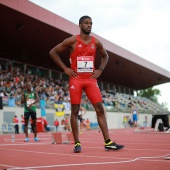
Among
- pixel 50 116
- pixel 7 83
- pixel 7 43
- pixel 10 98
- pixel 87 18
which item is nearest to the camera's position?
pixel 87 18

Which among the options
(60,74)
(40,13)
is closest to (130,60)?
(60,74)

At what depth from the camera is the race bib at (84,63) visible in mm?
5477

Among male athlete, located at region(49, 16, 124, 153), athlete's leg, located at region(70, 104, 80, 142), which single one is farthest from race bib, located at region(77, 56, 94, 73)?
athlete's leg, located at region(70, 104, 80, 142)

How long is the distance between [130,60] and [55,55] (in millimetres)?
31450

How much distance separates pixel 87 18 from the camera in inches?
216

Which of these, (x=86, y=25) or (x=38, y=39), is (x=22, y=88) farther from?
(x=86, y=25)

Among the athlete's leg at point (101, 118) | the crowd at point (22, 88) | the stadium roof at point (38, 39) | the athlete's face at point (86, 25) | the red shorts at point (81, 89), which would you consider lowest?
the athlete's leg at point (101, 118)

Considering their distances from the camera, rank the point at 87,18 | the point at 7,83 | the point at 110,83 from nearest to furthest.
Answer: the point at 87,18 → the point at 7,83 → the point at 110,83

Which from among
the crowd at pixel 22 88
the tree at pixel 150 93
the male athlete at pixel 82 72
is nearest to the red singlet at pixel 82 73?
the male athlete at pixel 82 72

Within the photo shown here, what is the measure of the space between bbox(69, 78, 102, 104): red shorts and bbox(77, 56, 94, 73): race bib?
0.54 feet

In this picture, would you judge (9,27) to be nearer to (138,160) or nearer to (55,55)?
(55,55)

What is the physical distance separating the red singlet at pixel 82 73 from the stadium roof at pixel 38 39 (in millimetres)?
14513

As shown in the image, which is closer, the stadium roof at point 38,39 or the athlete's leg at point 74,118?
the athlete's leg at point 74,118

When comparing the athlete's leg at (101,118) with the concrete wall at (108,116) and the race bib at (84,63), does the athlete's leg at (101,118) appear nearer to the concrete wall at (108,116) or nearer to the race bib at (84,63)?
the race bib at (84,63)
